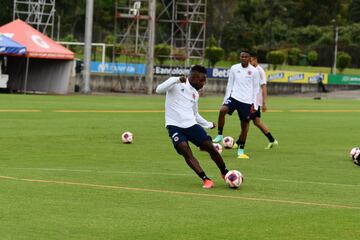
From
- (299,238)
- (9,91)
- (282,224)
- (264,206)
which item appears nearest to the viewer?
(299,238)

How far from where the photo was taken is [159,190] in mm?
13336

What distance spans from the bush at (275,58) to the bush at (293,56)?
6.57 m

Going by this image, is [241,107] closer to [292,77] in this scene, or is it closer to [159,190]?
[159,190]

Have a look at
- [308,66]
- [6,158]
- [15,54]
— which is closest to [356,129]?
[6,158]

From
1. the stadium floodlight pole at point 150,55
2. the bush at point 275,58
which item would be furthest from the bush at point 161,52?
the stadium floodlight pole at point 150,55

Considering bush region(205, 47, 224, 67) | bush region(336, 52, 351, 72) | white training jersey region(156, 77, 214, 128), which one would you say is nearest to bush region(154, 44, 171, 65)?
bush region(205, 47, 224, 67)

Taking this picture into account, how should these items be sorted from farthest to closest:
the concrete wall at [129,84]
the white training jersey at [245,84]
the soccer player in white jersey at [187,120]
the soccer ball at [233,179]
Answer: the concrete wall at [129,84], the white training jersey at [245,84], the soccer player in white jersey at [187,120], the soccer ball at [233,179]

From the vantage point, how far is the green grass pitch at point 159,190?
1012 centimetres

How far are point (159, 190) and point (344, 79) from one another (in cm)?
6513

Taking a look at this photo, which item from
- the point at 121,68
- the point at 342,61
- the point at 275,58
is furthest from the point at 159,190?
the point at 342,61

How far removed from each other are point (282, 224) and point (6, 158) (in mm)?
8627

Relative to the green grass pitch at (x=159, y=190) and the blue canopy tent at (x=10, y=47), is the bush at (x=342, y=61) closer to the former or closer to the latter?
the blue canopy tent at (x=10, y=47)

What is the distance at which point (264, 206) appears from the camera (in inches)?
472

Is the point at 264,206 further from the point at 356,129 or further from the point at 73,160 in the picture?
the point at 356,129
